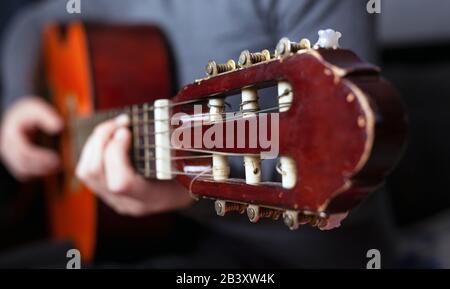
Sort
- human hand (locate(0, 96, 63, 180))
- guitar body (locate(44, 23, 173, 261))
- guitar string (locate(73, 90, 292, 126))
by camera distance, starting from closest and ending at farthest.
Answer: guitar string (locate(73, 90, 292, 126))
guitar body (locate(44, 23, 173, 261))
human hand (locate(0, 96, 63, 180))

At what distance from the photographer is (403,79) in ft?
2.69

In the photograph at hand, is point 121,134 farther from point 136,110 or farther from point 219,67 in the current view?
point 219,67

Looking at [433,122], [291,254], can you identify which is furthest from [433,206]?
[291,254]

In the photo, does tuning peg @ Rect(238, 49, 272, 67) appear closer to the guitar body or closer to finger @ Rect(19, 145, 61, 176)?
the guitar body

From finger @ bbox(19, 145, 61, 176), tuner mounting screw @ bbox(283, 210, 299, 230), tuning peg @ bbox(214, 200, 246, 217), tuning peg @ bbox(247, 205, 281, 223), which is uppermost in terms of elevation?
finger @ bbox(19, 145, 61, 176)

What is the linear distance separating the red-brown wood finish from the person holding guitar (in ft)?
0.11

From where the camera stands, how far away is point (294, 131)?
292mm

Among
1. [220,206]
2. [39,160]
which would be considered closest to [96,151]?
[220,206]

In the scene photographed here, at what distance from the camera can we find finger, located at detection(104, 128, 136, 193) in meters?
0.47

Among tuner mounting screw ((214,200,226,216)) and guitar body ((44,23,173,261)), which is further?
guitar body ((44,23,173,261))

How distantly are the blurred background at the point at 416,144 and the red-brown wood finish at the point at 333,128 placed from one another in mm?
444

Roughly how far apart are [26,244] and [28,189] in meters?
0.09

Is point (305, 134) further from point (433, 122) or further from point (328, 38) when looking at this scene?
point (433, 122)

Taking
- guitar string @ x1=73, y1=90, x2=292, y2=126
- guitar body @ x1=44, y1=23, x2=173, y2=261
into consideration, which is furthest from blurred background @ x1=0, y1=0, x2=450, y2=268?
guitar string @ x1=73, y1=90, x2=292, y2=126
